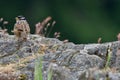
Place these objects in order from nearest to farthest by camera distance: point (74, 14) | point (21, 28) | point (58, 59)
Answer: point (58, 59) < point (21, 28) < point (74, 14)

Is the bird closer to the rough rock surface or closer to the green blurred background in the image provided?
the rough rock surface

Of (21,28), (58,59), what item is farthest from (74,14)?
(58,59)

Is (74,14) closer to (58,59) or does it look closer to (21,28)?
(21,28)

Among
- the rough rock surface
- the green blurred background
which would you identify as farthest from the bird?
the green blurred background

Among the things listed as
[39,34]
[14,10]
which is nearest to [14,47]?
[39,34]

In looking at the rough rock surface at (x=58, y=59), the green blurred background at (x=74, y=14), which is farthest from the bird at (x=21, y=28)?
the green blurred background at (x=74, y=14)
